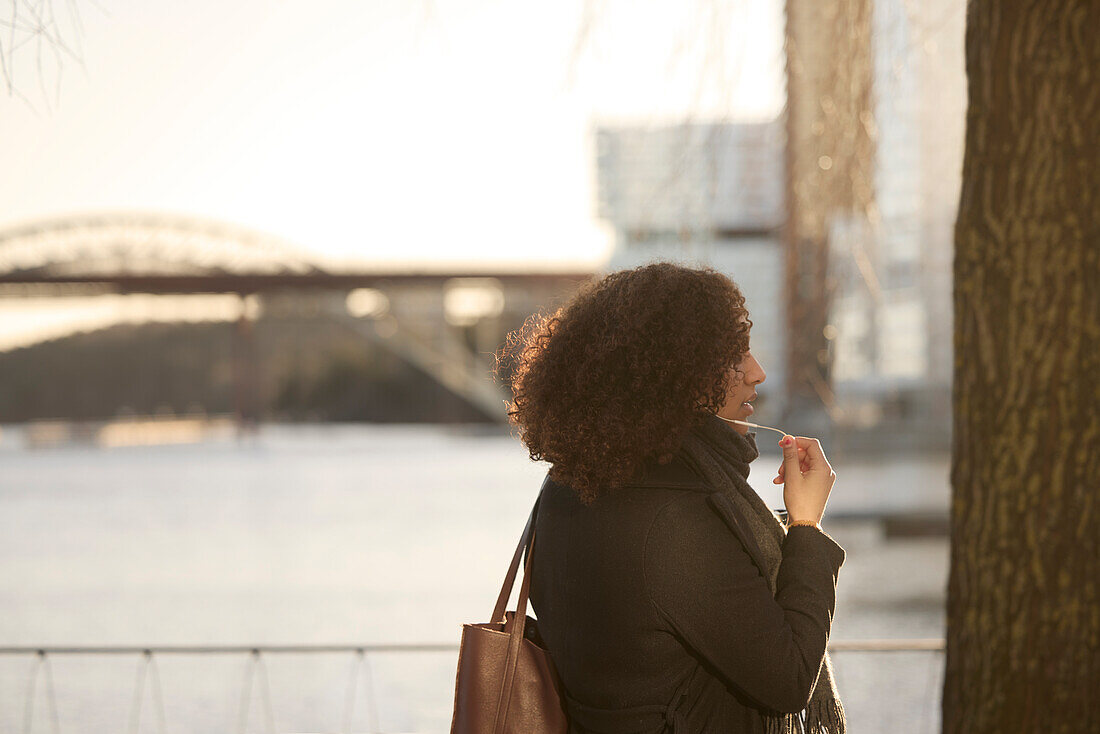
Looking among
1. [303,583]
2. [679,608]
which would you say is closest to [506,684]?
[679,608]

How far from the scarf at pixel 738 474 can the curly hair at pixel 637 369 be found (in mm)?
27

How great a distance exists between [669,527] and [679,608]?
9 centimetres

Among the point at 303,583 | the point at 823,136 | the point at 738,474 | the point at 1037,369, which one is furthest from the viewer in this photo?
the point at 303,583

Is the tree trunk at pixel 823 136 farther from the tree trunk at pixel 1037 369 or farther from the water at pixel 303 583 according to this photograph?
the water at pixel 303 583

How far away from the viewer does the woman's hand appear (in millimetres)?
1520

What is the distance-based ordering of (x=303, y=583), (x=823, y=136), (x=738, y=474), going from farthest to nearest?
(x=303, y=583) < (x=823, y=136) < (x=738, y=474)

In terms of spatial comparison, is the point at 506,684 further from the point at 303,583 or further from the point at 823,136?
the point at 303,583

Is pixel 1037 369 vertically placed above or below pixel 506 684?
above

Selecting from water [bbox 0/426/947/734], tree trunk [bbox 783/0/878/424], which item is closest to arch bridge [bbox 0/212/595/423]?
water [bbox 0/426/947/734]

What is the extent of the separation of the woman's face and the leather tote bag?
0.27m

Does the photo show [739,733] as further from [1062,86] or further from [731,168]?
[731,168]

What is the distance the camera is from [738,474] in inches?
59.4

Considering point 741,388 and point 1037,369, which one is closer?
point 741,388

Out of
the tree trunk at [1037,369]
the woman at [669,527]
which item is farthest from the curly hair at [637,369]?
the tree trunk at [1037,369]
